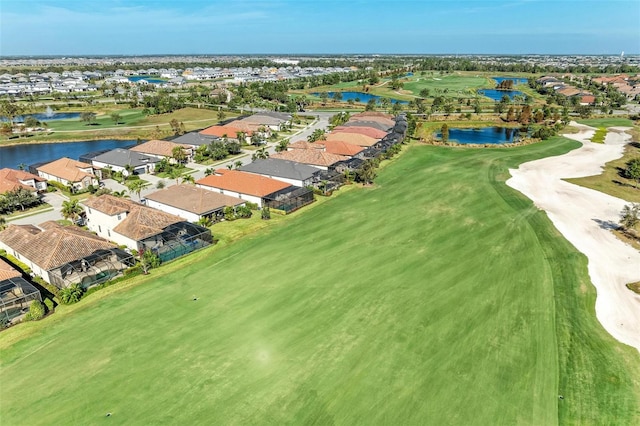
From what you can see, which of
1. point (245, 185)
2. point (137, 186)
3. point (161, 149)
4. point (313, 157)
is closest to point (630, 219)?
point (313, 157)

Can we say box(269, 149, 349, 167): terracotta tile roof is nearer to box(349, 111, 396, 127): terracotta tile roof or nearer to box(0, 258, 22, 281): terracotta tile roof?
box(349, 111, 396, 127): terracotta tile roof

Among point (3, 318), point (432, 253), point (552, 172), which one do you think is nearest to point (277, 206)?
point (432, 253)

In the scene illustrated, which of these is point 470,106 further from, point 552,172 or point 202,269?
point 202,269

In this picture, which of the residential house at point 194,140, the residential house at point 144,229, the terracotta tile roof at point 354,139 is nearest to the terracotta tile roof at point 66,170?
the residential house at point 144,229

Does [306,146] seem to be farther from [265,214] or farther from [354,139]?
[265,214]

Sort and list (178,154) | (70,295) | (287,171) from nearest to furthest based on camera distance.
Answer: (70,295), (287,171), (178,154)
